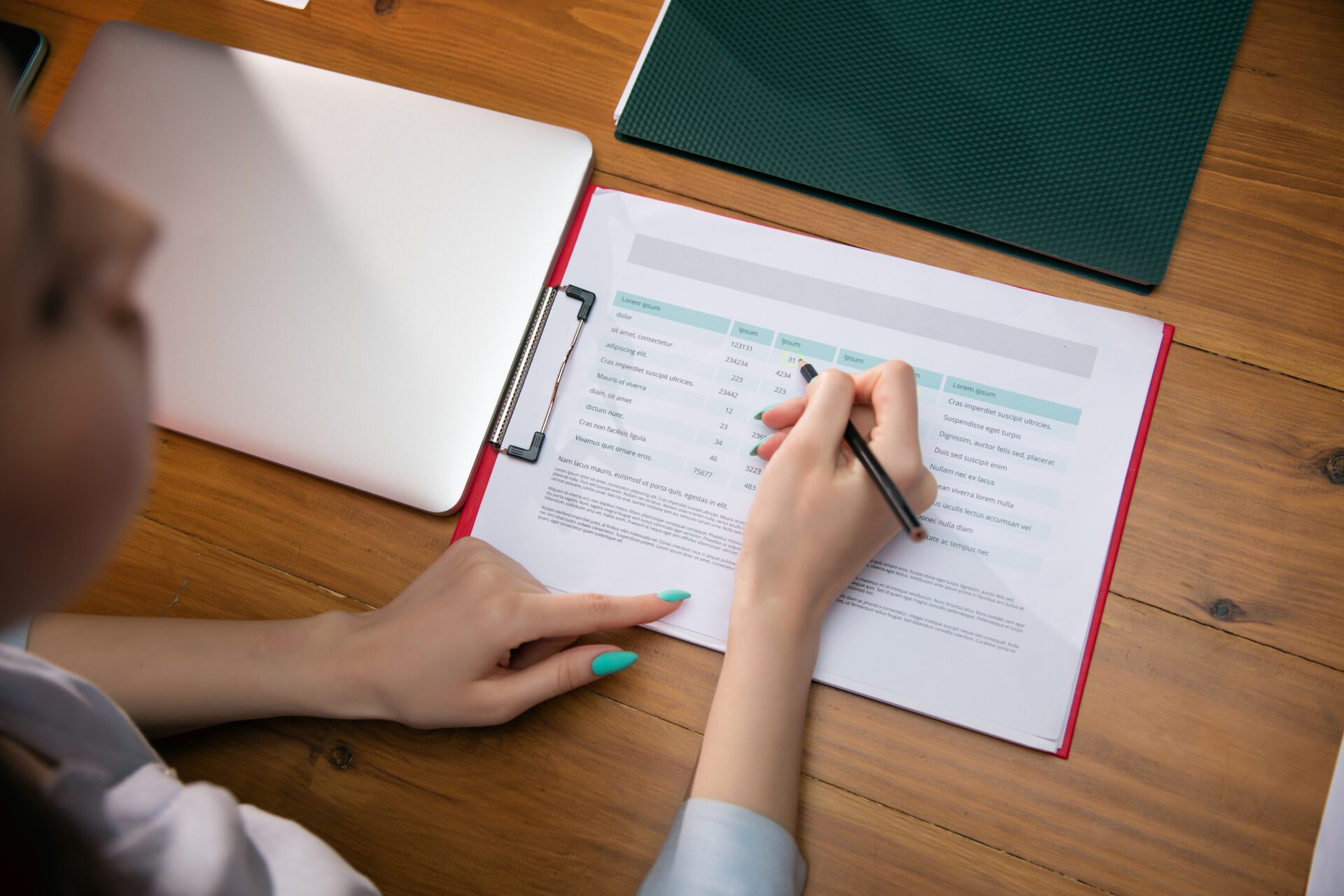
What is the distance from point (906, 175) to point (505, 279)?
1.17ft

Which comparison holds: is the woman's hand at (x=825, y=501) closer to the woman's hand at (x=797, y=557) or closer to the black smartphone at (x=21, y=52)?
the woman's hand at (x=797, y=557)

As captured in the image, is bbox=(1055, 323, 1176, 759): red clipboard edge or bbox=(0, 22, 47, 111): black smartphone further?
bbox=(0, 22, 47, 111): black smartphone

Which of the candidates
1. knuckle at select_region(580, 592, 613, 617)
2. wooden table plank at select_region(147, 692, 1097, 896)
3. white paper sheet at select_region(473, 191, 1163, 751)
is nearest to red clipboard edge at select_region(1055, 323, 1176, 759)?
white paper sheet at select_region(473, 191, 1163, 751)

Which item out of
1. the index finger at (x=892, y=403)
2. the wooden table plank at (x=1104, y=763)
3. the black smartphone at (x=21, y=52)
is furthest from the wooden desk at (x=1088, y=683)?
the black smartphone at (x=21, y=52)

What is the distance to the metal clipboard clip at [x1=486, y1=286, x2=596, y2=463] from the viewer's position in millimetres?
640

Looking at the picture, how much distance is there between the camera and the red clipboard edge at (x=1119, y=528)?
561mm

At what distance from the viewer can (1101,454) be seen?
0.60 metres

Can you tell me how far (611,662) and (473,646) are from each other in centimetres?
10

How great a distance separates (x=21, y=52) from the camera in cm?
77

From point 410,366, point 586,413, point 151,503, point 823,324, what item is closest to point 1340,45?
A: point 823,324

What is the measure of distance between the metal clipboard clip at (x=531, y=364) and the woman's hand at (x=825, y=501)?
194mm

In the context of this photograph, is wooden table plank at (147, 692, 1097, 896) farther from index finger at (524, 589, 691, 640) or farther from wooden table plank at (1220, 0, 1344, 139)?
wooden table plank at (1220, 0, 1344, 139)

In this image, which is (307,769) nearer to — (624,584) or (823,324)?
(624,584)

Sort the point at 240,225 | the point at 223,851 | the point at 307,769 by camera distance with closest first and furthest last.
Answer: the point at 223,851, the point at 307,769, the point at 240,225
